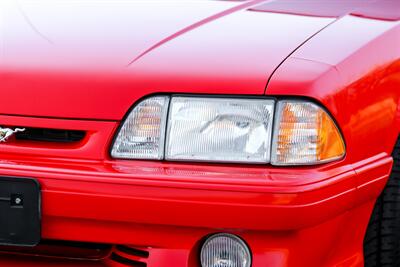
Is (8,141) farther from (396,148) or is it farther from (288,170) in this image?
(396,148)

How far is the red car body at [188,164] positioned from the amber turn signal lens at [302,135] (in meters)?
0.03

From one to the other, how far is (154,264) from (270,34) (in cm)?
79

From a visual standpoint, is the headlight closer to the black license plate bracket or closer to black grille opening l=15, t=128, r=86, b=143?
black grille opening l=15, t=128, r=86, b=143

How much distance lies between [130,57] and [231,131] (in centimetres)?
38

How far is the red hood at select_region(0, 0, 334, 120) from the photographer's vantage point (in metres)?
2.40

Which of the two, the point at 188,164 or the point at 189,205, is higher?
the point at 188,164

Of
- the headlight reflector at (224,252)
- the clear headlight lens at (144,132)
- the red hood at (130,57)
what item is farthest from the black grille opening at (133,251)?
the red hood at (130,57)

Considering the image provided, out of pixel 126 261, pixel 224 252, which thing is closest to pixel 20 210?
pixel 126 261

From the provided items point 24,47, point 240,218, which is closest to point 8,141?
point 24,47

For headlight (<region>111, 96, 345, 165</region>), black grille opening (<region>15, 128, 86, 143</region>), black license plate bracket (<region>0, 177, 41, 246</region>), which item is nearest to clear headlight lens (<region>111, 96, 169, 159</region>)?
headlight (<region>111, 96, 345, 165</region>)

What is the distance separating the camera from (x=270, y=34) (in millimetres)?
2609

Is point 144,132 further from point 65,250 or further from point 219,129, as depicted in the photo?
point 65,250

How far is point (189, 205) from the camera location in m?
2.26

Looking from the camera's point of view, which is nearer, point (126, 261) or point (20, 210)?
point (20, 210)
